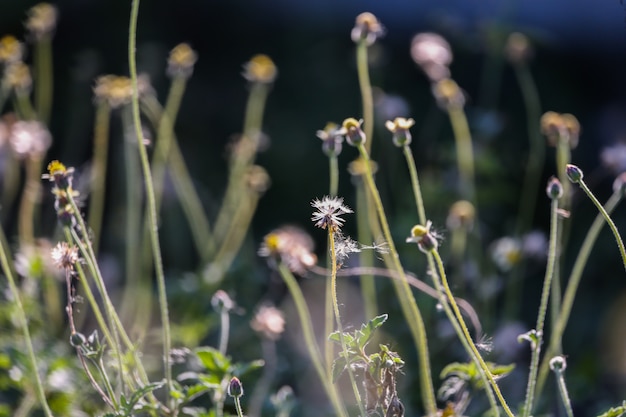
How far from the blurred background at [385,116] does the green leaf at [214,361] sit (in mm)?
533

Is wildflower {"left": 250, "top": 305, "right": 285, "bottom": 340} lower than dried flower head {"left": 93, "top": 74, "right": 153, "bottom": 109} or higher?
lower

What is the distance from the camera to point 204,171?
3.46 m

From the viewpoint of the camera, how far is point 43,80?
3873 mm

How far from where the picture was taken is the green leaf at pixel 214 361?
1382mm

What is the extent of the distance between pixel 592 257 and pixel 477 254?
0.57m

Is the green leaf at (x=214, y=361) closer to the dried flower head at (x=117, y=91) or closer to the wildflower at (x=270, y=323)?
the wildflower at (x=270, y=323)

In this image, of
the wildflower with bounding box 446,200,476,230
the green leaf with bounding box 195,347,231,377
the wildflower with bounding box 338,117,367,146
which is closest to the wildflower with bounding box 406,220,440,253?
the wildflower with bounding box 338,117,367,146

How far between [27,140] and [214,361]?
1.01 m

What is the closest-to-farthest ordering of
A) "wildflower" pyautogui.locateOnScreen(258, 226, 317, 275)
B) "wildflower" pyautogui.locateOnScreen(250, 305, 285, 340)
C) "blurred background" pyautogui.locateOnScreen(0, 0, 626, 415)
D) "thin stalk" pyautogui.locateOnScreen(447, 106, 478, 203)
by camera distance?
"wildflower" pyautogui.locateOnScreen(258, 226, 317, 275), "wildflower" pyautogui.locateOnScreen(250, 305, 285, 340), "blurred background" pyautogui.locateOnScreen(0, 0, 626, 415), "thin stalk" pyautogui.locateOnScreen(447, 106, 478, 203)

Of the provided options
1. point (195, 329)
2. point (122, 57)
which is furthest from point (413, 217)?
point (122, 57)

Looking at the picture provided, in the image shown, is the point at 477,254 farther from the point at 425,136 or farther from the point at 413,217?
the point at 425,136

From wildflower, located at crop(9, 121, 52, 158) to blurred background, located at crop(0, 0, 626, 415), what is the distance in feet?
1.45

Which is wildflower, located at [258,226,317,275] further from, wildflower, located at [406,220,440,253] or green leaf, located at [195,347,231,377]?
wildflower, located at [406,220,440,253]

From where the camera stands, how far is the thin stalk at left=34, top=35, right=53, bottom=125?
357 cm
